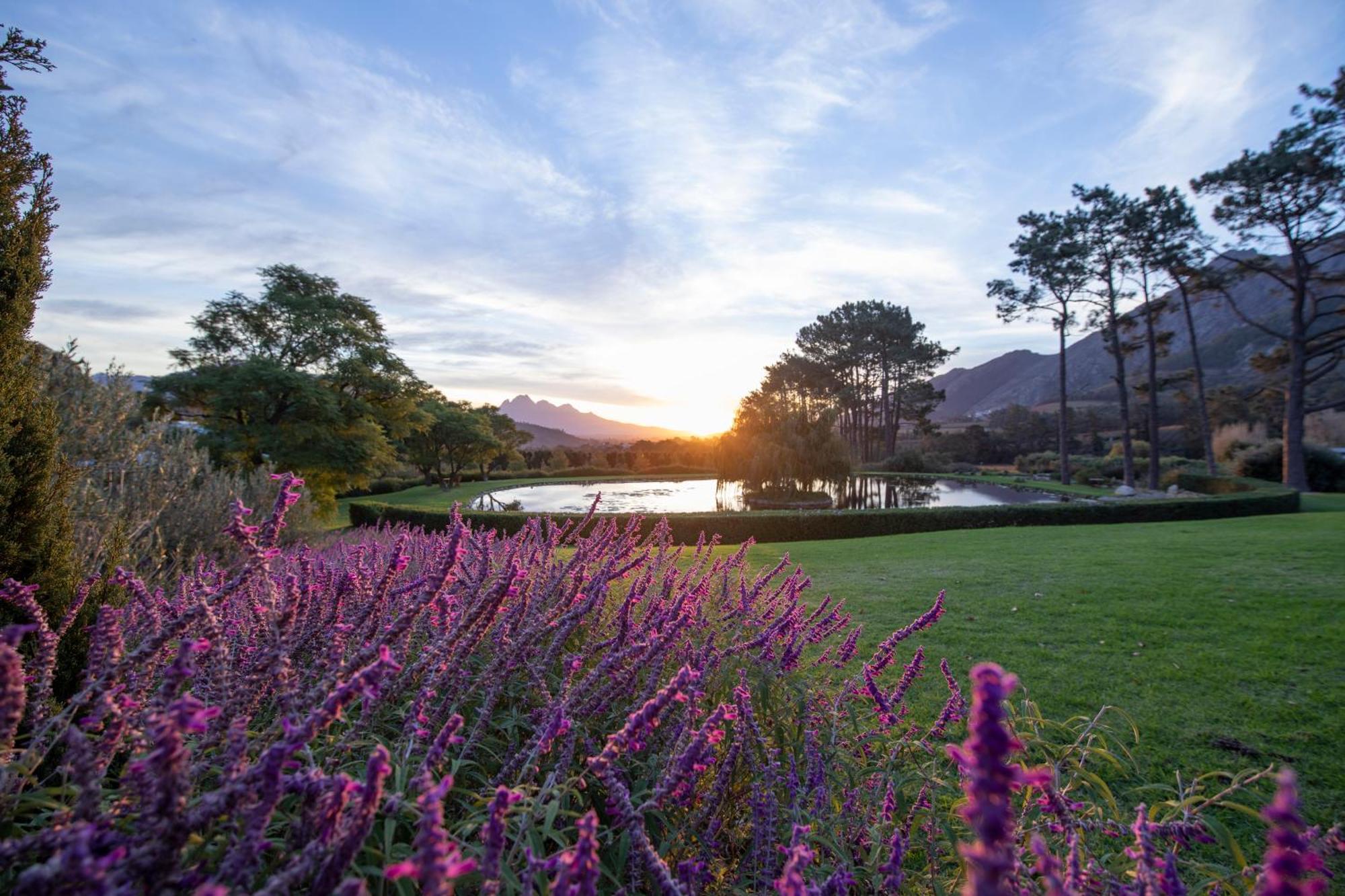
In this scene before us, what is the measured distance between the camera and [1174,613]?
7.05 metres

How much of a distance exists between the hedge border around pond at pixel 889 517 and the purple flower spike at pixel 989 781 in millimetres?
14805

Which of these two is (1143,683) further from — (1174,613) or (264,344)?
(264,344)

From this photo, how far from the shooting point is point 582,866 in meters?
0.84

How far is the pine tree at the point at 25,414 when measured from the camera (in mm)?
2674

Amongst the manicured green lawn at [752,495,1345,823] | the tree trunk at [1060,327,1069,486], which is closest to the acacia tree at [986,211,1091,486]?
the tree trunk at [1060,327,1069,486]

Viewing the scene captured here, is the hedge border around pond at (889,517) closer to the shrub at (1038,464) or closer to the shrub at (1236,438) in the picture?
the shrub at (1236,438)

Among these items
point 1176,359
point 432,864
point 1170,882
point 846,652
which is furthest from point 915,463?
point 1176,359

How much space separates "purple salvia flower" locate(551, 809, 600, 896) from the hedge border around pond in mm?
14402

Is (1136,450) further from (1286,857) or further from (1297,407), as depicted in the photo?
(1286,857)

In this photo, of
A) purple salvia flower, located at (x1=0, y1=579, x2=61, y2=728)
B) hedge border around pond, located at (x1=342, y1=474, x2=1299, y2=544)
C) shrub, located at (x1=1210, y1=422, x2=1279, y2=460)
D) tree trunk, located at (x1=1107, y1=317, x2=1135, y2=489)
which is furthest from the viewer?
shrub, located at (x1=1210, y1=422, x2=1279, y2=460)

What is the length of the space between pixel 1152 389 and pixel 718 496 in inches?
923

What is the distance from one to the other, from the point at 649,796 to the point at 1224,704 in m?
5.16

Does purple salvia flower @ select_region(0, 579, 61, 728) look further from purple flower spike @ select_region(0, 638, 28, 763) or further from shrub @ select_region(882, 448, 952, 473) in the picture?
shrub @ select_region(882, 448, 952, 473)

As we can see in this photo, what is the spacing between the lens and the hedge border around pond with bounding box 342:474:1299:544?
16.5 metres
